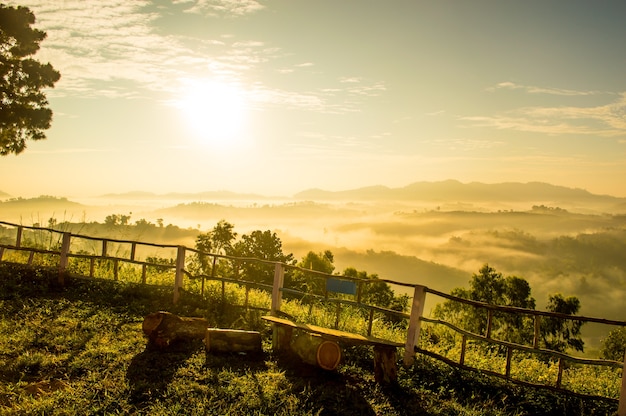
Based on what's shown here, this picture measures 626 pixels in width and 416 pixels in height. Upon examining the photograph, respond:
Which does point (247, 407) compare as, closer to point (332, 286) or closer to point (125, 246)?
point (332, 286)

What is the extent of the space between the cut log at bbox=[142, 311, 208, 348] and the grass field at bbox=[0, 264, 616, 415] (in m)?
0.24

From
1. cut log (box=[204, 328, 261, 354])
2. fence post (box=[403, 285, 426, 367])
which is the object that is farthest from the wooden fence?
cut log (box=[204, 328, 261, 354])

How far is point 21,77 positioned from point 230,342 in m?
18.2

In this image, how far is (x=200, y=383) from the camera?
8.52 metres

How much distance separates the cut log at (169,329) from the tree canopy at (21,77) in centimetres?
1639

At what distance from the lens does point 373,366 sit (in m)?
10.2

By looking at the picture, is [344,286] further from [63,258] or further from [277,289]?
[63,258]

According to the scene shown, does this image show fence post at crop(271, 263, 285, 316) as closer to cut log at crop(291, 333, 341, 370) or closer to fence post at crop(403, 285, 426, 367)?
cut log at crop(291, 333, 341, 370)

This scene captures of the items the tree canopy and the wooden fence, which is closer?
the wooden fence

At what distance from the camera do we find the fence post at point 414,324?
395 inches

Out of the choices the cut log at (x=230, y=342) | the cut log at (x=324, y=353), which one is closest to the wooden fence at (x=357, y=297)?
the cut log at (x=324, y=353)

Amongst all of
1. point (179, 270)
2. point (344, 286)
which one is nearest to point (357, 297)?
point (344, 286)

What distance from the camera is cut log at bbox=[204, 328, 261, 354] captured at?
396 inches

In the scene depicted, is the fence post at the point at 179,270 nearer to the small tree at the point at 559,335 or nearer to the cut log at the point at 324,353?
the cut log at the point at 324,353
